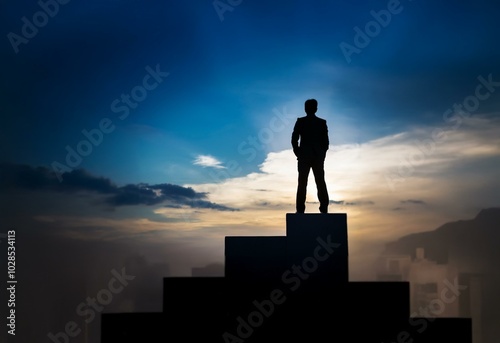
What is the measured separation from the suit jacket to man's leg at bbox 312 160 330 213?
219mm

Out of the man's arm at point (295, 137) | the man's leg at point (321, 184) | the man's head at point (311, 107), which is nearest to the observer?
the man's leg at point (321, 184)

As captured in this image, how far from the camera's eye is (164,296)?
12820mm

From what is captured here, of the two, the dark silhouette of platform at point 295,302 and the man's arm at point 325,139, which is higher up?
the man's arm at point 325,139

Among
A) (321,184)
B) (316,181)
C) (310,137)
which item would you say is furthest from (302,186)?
(310,137)

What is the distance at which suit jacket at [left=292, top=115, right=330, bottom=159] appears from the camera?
12570 millimetres

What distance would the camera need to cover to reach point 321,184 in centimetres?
1255

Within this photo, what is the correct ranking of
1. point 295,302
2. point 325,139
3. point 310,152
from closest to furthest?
point 295,302 → point 310,152 → point 325,139

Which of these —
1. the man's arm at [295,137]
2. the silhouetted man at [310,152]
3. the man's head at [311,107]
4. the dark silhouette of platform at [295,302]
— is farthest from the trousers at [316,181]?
the man's head at [311,107]

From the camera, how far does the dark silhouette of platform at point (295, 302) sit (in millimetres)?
11742

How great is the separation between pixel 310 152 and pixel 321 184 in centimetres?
82

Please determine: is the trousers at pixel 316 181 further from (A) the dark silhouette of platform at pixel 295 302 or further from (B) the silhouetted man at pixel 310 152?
(A) the dark silhouette of platform at pixel 295 302

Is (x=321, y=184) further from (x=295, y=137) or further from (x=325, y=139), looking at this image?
(x=295, y=137)

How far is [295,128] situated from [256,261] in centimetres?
338

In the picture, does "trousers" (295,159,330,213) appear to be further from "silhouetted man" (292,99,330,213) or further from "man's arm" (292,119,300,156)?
"man's arm" (292,119,300,156)
